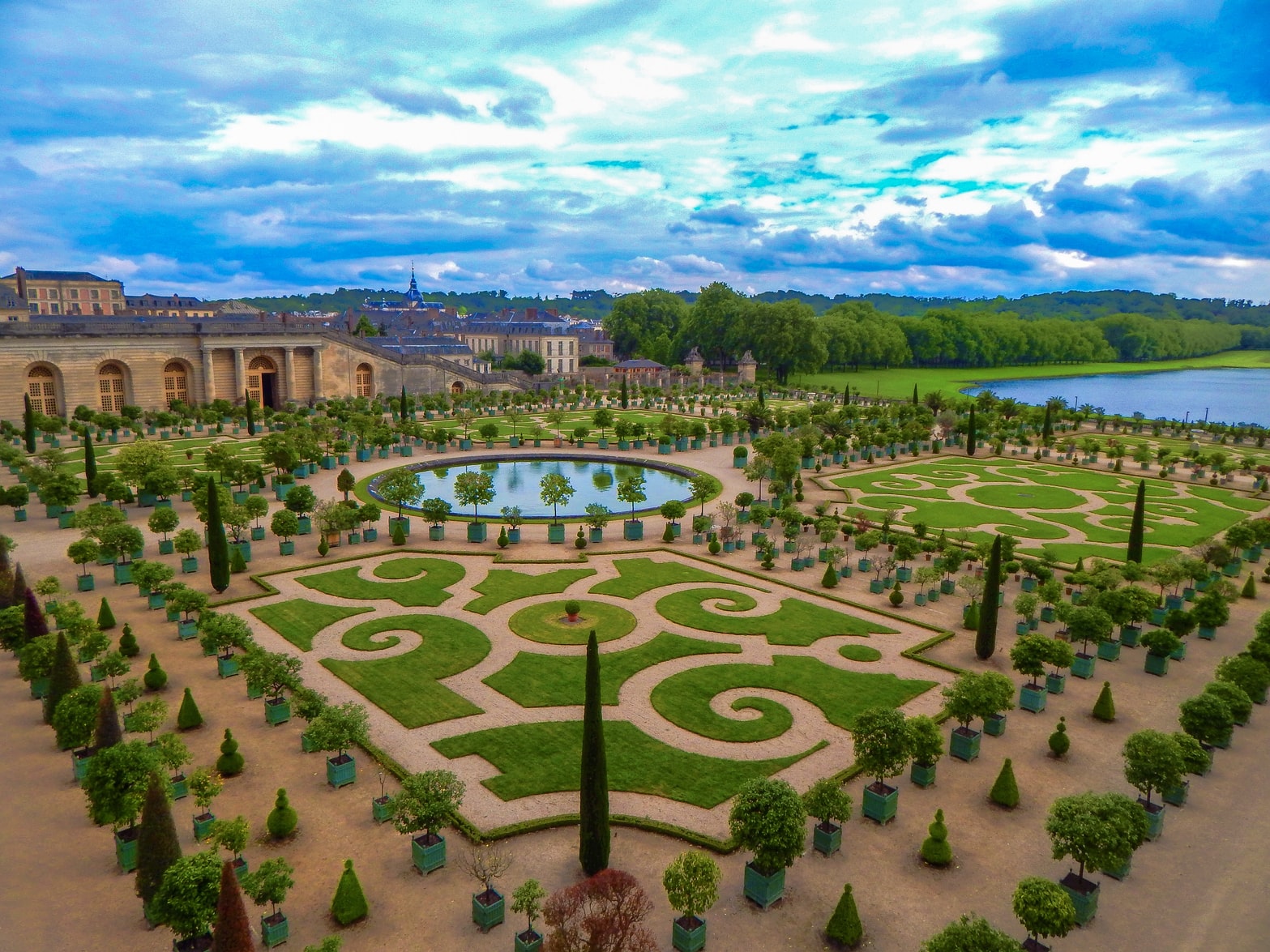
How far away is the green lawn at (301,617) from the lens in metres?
32.2

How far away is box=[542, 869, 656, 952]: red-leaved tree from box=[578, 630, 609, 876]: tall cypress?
2.15 metres

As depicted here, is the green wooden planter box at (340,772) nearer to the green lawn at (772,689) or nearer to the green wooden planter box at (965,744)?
the green lawn at (772,689)

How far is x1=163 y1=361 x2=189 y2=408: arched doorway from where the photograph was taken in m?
93.5

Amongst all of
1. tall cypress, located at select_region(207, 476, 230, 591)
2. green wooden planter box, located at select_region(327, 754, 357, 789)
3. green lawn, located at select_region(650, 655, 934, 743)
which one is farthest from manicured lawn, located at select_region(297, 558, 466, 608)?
green wooden planter box, located at select_region(327, 754, 357, 789)

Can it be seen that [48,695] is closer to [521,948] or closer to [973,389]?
[521,948]

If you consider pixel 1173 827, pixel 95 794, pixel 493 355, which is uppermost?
pixel 493 355

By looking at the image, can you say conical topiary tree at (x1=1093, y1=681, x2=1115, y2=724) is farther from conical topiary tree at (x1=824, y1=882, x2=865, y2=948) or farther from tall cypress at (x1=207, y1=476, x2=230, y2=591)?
tall cypress at (x1=207, y1=476, x2=230, y2=591)

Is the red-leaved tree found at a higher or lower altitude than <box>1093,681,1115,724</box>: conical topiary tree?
higher

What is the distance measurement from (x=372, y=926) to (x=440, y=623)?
17.2 meters

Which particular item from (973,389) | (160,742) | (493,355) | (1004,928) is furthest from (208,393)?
(973,389)

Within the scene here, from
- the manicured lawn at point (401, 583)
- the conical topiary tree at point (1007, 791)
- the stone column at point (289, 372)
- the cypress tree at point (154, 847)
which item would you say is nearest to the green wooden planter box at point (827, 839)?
the conical topiary tree at point (1007, 791)

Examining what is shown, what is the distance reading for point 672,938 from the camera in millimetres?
16734

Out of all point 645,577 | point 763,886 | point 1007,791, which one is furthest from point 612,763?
point 645,577

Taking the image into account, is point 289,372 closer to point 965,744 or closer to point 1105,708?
point 965,744
